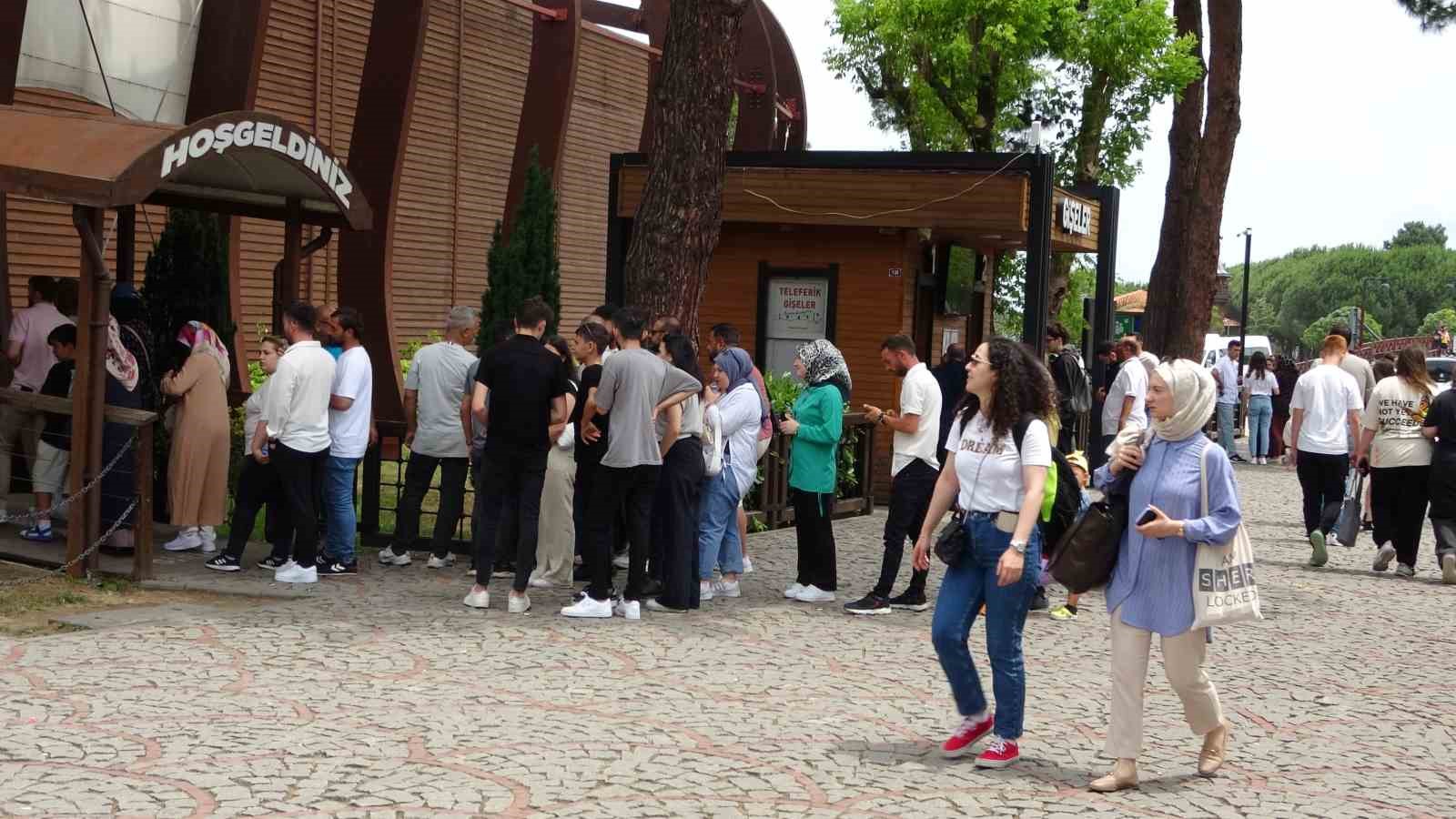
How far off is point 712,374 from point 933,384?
5.23 ft

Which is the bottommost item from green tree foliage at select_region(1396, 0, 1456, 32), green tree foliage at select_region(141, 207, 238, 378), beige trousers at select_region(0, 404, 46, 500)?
beige trousers at select_region(0, 404, 46, 500)

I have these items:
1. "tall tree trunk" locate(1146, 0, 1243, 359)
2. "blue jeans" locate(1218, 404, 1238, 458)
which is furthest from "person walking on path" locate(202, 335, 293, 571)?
"blue jeans" locate(1218, 404, 1238, 458)

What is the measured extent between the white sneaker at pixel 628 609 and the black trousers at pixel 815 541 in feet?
4.27

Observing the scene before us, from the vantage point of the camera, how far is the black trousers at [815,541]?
34.3 ft

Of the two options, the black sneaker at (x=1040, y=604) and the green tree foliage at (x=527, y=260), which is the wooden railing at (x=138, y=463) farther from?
the green tree foliage at (x=527, y=260)

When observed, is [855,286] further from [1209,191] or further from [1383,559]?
[1209,191]

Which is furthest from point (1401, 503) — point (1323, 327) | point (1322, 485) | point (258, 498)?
point (1323, 327)

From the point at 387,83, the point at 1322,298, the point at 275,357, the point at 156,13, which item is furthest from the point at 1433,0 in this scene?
the point at 1322,298

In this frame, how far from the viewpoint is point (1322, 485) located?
14539mm

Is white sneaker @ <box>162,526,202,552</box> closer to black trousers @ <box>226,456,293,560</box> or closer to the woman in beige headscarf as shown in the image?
the woman in beige headscarf

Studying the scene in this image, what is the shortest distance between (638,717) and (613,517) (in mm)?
2522

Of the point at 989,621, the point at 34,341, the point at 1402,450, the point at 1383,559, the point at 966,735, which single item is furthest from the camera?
the point at 1383,559

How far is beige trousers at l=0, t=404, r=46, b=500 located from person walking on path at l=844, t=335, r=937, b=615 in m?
5.42

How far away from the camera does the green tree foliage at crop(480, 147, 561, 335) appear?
17375mm
